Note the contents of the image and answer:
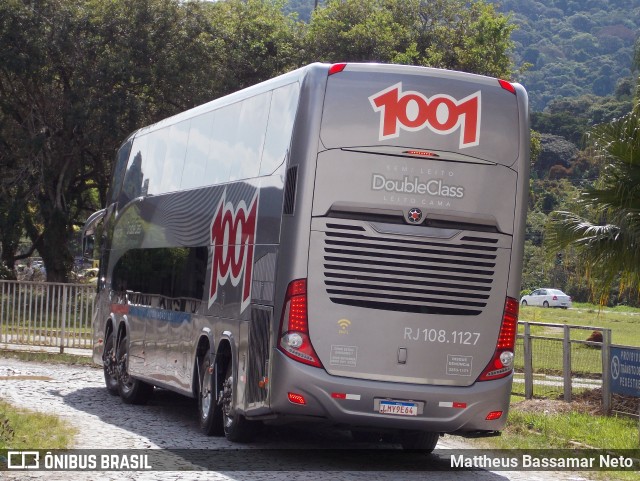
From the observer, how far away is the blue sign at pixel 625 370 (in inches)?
683

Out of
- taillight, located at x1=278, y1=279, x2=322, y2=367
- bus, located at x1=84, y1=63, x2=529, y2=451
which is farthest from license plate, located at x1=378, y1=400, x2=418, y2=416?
taillight, located at x1=278, y1=279, x2=322, y2=367

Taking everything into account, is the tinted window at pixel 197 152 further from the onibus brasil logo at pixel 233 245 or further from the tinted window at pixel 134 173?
the tinted window at pixel 134 173

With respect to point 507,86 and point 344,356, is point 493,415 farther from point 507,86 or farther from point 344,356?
point 507,86

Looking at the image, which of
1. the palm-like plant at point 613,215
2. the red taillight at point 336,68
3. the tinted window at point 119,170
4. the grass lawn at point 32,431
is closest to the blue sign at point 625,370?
the palm-like plant at point 613,215

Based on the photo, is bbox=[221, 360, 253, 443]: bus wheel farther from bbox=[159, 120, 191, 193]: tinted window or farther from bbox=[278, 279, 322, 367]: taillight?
bbox=[159, 120, 191, 193]: tinted window

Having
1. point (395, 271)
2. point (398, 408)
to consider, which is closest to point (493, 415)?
point (398, 408)

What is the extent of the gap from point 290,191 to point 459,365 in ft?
8.33

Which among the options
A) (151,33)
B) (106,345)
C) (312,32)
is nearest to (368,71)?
(106,345)

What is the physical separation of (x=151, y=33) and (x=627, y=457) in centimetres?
3110

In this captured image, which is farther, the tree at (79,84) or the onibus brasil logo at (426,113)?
the tree at (79,84)

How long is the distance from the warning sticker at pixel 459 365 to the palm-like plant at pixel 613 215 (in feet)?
21.2

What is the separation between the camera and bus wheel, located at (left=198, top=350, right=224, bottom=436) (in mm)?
14359

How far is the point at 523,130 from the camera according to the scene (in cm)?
1269

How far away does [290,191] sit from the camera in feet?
40.6
